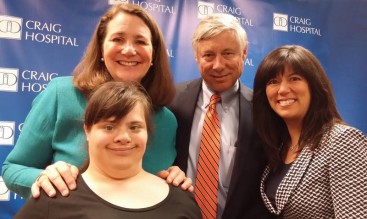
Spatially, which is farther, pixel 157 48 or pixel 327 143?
pixel 157 48

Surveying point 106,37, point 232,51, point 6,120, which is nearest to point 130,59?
point 106,37

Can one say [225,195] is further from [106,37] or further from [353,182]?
[106,37]

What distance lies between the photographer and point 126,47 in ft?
5.40

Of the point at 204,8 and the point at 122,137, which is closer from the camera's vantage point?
the point at 122,137

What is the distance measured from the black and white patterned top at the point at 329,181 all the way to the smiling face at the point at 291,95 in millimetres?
196

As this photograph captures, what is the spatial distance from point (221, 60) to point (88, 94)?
850 millimetres

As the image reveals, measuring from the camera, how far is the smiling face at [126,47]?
1.65 metres

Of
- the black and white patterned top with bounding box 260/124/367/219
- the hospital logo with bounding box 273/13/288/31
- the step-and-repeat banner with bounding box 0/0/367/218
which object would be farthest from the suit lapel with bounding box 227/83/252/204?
the hospital logo with bounding box 273/13/288/31

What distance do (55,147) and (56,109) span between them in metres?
0.16

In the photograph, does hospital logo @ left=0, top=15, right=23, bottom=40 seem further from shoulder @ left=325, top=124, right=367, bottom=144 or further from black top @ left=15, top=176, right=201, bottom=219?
shoulder @ left=325, top=124, right=367, bottom=144

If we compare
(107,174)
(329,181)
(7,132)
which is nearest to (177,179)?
(107,174)

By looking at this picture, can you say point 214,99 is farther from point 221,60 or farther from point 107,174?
point 107,174

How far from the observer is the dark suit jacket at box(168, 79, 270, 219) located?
195 centimetres

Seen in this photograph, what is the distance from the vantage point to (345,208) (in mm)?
1605
